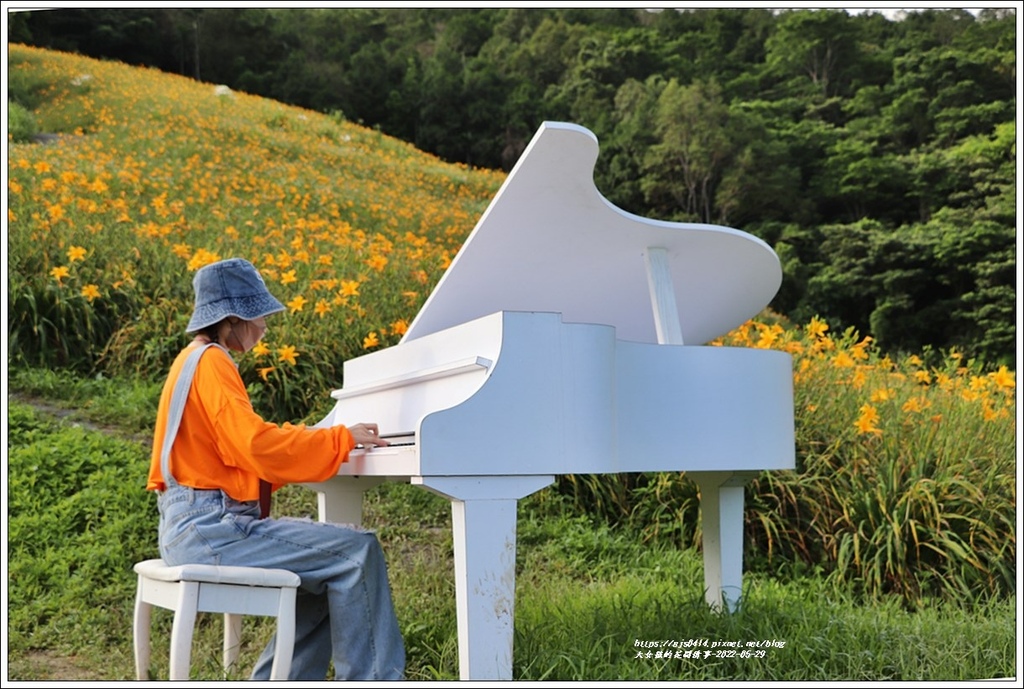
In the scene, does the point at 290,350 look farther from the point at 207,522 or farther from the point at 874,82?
Answer: the point at 874,82

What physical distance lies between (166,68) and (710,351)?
10.9 metres

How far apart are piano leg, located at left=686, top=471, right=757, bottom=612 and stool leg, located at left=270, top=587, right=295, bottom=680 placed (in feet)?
6.69

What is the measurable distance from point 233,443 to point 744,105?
10.7 meters

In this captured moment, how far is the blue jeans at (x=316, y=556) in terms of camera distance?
2.99 metres

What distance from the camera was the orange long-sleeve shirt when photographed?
2998mm

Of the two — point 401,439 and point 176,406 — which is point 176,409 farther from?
point 401,439

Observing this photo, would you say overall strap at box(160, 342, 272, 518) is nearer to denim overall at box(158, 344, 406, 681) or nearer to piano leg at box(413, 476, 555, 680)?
denim overall at box(158, 344, 406, 681)

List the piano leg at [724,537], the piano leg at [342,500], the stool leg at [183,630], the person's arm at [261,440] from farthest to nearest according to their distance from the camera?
1. the piano leg at [724,537]
2. the piano leg at [342,500]
3. the person's arm at [261,440]
4. the stool leg at [183,630]

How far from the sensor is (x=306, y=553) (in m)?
3.02

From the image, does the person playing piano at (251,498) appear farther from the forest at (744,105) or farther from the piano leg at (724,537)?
the forest at (744,105)

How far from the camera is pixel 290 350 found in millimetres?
5711

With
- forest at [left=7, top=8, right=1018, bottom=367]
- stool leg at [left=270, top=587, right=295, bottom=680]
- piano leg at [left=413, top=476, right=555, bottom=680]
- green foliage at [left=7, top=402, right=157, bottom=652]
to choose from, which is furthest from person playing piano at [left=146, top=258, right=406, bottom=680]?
forest at [left=7, top=8, right=1018, bottom=367]

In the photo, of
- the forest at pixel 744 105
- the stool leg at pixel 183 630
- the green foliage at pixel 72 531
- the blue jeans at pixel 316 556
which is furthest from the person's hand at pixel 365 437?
the forest at pixel 744 105

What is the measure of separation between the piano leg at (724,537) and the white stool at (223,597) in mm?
2055
